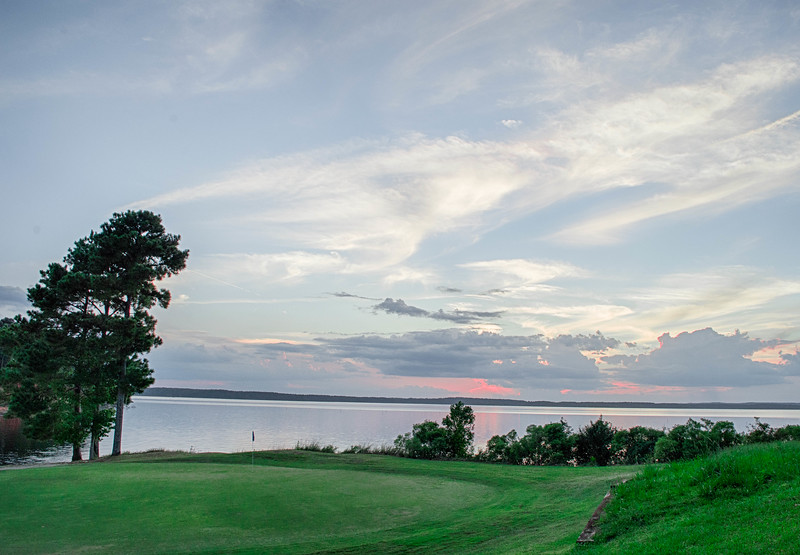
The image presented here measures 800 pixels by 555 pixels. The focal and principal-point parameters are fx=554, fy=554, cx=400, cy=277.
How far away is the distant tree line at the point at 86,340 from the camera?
29.2 m

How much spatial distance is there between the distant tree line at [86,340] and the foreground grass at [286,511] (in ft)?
39.8

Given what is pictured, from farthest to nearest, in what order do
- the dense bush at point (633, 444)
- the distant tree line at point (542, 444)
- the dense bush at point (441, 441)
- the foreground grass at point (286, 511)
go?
the dense bush at point (441, 441) → the distant tree line at point (542, 444) → the dense bush at point (633, 444) → the foreground grass at point (286, 511)

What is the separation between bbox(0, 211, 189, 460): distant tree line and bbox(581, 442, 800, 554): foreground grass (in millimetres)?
28150

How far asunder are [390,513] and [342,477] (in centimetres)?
559

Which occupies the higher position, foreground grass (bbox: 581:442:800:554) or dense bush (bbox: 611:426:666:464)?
foreground grass (bbox: 581:442:800:554)

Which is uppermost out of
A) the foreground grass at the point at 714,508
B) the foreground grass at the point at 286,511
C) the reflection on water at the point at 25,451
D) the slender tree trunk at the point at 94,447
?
the foreground grass at the point at 714,508

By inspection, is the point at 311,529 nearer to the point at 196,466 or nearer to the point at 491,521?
the point at 491,521

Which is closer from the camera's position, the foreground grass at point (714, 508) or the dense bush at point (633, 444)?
the foreground grass at point (714, 508)

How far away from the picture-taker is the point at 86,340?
3012cm

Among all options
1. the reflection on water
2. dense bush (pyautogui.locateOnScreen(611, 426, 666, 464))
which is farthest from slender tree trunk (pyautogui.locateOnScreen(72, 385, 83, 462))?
dense bush (pyautogui.locateOnScreen(611, 426, 666, 464))

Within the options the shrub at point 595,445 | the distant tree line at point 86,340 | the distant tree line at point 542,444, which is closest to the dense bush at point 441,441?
the distant tree line at point 542,444

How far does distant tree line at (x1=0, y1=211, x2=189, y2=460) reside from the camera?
95.7 feet

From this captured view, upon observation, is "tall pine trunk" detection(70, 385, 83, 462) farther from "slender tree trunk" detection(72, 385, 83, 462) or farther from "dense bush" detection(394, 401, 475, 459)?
"dense bush" detection(394, 401, 475, 459)

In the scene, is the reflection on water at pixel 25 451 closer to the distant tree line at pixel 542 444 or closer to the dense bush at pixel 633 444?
the distant tree line at pixel 542 444
